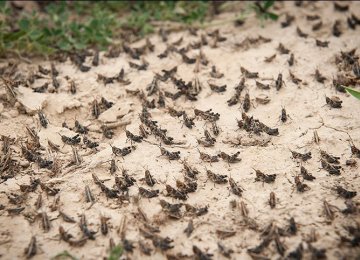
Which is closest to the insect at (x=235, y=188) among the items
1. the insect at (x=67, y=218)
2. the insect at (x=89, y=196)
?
the insect at (x=89, y=196)

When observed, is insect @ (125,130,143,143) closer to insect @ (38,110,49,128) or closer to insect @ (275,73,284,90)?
insect @ (38,110,49,128)

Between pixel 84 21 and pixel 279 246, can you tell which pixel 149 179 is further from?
pixel 84 21

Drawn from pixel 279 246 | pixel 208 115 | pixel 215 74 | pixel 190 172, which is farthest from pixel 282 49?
pixel 279 246

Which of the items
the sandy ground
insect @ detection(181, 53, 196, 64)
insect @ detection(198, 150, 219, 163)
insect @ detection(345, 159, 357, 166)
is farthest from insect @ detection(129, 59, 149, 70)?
insect @ detection(345, 159, 357, 166)

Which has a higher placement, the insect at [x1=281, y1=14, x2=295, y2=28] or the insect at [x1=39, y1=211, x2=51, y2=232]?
the insect at [x1=281, y1=14, x2=295, y2=28]

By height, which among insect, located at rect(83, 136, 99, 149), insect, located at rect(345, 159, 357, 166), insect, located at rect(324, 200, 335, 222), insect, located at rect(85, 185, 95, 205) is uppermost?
insect, located at rect(345, 159, 357, 166)

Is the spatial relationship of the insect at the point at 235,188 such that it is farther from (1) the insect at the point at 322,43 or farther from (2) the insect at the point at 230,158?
(1) the insect at the point at 322,43

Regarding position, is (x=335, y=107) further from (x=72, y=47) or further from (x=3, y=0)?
(x=3, y=0)

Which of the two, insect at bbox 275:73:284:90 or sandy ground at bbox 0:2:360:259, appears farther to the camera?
insect at bbox 275:73:284:90
